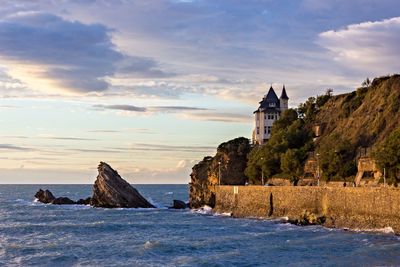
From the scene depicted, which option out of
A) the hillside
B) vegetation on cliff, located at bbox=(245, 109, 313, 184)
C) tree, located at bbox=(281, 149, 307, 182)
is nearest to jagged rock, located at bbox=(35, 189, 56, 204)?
vegetation on cliff, located at bbox=(245, 109, 313, 184)

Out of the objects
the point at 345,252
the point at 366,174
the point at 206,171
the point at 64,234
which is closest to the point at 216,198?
the point at 206,171

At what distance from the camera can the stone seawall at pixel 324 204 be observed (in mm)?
51781

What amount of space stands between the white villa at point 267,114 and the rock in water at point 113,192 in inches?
1010

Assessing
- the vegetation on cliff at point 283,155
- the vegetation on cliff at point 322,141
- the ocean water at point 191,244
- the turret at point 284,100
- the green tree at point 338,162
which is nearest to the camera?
the ocean water at point 191,244

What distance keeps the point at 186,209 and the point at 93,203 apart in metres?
16.0

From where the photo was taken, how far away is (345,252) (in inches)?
1599

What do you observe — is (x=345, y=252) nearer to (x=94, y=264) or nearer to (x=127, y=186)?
(x=94, y=264)

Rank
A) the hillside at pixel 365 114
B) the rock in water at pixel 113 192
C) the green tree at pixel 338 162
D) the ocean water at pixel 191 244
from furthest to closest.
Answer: the rock in water at pixel 113 192 < the hillside at pixel 365 114 < the green tree at pixel 338 162 < the ocean water at pixel 191 244

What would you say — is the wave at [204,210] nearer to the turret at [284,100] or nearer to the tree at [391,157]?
the tree at [391,157]

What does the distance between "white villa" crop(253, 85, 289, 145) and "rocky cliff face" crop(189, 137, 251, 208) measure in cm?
1711

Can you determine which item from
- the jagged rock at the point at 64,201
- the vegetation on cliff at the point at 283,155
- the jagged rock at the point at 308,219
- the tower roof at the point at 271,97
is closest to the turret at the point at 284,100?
the tower roof at the point at 271,97

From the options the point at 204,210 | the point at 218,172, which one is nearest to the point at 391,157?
the point at 204,210

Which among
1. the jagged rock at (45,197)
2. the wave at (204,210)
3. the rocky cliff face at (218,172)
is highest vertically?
the rocky cliff face at (218,172)

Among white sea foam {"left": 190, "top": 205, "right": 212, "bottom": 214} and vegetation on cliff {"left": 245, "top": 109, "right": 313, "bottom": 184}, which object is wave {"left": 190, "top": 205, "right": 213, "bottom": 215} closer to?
white sea foam {"left": 190, "top": 205, "right": 212, "bottom": 214}
